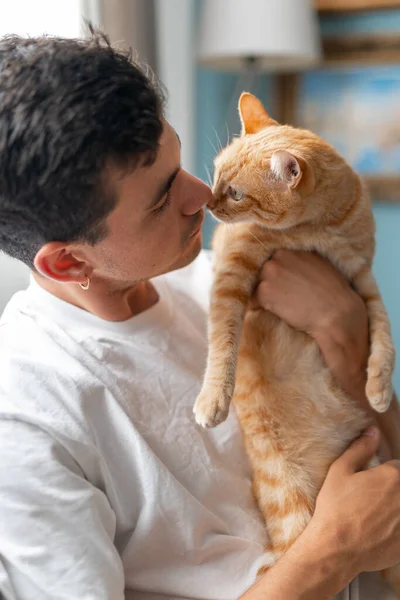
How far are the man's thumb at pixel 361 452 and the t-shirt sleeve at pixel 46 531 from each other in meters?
0.45

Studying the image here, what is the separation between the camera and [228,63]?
2.57 m

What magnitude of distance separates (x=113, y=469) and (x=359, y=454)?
1.48 feet

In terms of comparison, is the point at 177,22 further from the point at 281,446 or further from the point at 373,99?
the point at 281,446

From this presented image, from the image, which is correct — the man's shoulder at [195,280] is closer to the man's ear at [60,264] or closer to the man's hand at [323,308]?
the man's hand at [323,308]

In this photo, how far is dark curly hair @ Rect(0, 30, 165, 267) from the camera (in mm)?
889

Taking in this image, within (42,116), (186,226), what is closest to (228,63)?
(186,226)

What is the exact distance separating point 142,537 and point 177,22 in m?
2.20

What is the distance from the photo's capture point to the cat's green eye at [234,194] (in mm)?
1259

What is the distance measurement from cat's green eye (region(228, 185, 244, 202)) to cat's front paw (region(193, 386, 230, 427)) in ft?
1.23

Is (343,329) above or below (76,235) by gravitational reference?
below

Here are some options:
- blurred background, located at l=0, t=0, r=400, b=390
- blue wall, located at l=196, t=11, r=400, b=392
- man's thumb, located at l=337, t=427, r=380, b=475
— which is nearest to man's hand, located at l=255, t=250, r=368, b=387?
man's thumb, located at l=337, t=427, r=380, b=475

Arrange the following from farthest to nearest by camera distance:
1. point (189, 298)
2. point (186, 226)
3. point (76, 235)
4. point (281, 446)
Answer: point (189, 298)
point (281, 446)
point (186, 226)
point (76, 235)

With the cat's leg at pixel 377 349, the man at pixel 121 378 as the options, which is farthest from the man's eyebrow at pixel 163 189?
the cat's leg at pixel 377 349

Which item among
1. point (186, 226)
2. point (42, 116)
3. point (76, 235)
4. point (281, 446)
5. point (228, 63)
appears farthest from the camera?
point (228, 63)
